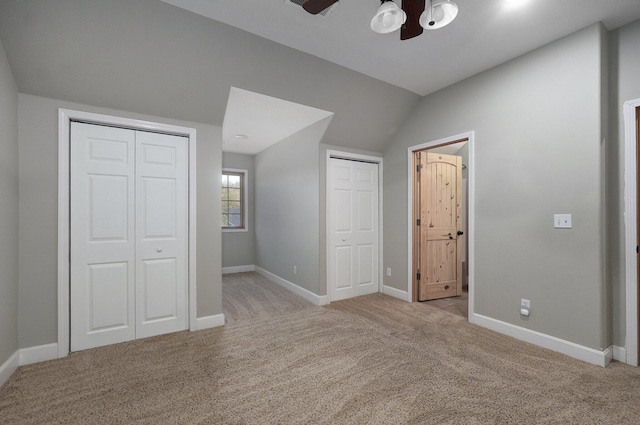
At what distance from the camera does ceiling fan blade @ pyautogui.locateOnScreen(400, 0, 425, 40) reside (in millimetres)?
1567

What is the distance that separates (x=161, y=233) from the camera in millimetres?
2787

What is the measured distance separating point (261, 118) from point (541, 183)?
10.2 ft

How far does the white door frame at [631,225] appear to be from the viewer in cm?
220

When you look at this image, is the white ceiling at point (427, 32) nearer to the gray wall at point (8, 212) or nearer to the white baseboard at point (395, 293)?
the gray wall at point (8, 212)

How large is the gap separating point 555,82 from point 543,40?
0.38 metres

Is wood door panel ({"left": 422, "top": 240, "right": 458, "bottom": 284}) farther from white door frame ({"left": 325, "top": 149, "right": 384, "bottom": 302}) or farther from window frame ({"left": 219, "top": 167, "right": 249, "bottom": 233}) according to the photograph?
window frame ({"left": 219, "top": 167, "right": 249, "bottom": 233})

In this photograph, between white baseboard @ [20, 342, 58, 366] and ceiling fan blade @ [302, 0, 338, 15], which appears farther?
white baseboard @ [20, 342, 58, 366]

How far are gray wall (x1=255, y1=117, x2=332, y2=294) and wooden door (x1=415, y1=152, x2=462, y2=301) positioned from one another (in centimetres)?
141

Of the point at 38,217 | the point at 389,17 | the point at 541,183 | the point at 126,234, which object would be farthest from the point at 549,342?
the point at 38,217

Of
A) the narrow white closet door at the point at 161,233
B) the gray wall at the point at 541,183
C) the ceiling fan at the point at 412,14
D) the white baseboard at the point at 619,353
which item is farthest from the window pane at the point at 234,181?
the white baseboard at the point at 619,353

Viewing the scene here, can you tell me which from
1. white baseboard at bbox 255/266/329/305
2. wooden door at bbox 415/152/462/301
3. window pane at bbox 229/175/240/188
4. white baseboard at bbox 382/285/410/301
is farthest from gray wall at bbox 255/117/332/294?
wooden door at bbox 415/152/462/301

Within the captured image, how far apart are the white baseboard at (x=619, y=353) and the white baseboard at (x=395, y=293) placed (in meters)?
1.97

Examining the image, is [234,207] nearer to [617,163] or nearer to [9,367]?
[9,367]

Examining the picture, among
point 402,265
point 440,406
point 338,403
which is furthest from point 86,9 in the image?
point 402,265
